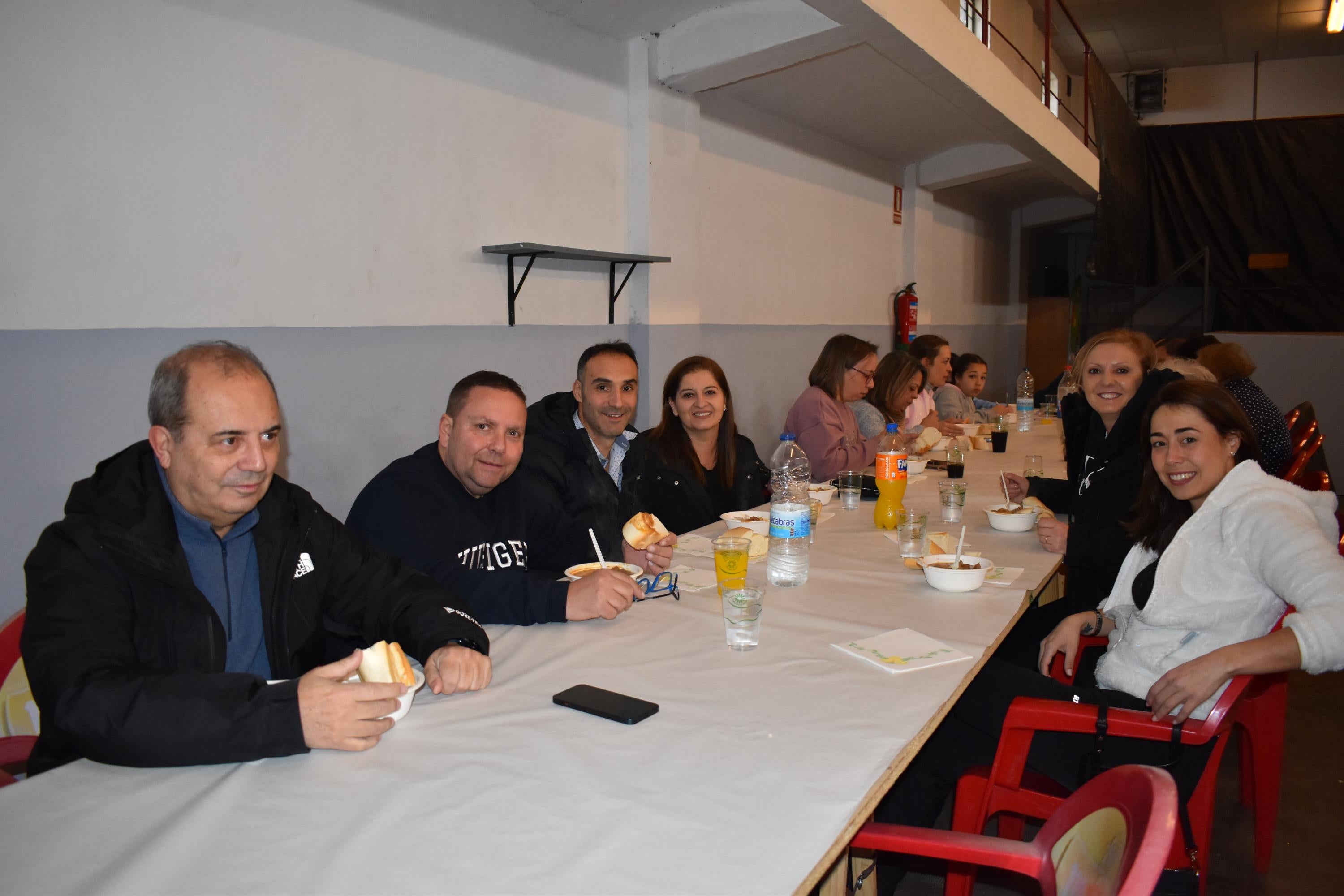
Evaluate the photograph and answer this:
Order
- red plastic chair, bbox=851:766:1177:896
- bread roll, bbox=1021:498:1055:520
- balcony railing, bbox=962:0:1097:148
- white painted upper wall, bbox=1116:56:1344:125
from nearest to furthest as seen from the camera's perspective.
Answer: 1. red plastic chair, bbox=851:766:1177:896
2. bread roll, bbox=1021:498:1055:520
3. balcony railing, bbox=962:0:1097:148
4. white painted upper wall, bbox=1116:56:1344:125

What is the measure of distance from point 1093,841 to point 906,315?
807cm

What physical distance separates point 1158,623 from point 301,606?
1859 mm

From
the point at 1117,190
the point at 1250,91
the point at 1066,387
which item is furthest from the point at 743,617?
the point at 1250,91

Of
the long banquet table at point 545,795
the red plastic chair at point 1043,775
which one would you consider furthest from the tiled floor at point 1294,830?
the long banquet table at point 545,795

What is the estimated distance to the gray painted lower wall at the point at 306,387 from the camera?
8.55ft

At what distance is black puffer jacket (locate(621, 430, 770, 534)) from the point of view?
340 cm

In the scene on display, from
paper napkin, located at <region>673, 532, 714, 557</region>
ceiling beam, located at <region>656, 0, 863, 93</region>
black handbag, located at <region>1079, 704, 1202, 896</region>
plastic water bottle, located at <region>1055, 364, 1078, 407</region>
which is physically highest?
ceiling beam, located at <region>656, 0, 863, 93</region>

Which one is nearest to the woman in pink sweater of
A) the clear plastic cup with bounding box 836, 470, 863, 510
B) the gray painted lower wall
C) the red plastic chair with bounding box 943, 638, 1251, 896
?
the gray painted lower wall

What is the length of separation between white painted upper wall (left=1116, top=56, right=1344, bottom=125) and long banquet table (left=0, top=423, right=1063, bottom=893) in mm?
12383

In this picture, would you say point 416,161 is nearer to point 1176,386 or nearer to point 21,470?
point 21,470

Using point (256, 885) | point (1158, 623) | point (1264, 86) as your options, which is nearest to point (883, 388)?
point (1158, 623)

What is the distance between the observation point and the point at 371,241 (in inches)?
141

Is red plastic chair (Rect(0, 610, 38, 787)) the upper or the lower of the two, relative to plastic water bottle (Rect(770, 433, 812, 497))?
lower

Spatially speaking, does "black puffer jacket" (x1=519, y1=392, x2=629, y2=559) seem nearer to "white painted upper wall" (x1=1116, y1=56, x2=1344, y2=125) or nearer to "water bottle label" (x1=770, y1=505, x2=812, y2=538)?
"water bottle label" (x1=770, y1=505, x2=812, y2=538)
